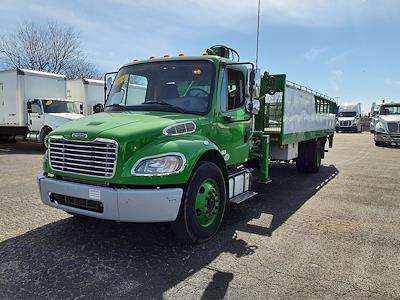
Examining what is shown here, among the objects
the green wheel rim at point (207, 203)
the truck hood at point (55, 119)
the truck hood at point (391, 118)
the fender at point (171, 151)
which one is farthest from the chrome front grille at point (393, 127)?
the fender at point (171, 151)

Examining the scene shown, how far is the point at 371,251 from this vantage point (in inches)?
177

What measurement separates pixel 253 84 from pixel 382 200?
12.9 ft

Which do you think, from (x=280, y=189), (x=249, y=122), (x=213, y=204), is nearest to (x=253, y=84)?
(x=249, y=122)

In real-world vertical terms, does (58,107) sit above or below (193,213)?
above

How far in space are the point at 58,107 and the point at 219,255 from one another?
14.4 meters

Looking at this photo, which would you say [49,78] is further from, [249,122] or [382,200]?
[382,200]

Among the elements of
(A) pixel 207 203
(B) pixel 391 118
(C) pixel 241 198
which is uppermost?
(B) pixel 391 118

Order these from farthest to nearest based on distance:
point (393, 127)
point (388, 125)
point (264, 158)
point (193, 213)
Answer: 1. point (388, 125)
2. point (393, 127)
3. point (264, 158)
4. point (193, 213)

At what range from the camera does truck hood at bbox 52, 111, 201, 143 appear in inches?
157

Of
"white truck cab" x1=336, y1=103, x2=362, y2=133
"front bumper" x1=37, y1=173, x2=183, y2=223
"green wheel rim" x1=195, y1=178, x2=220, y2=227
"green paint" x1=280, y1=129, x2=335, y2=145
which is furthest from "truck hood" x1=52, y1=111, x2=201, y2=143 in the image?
"white truck cab" x1=336, y1=103, x2=362, y2=133

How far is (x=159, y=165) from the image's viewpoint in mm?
3973

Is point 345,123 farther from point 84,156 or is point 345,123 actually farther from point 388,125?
point 84,156

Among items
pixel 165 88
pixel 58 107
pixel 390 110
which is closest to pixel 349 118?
pixel 390 110

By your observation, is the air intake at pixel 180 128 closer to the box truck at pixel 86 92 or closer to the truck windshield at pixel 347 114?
the box truck at pixel 86 92
